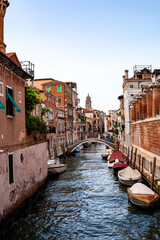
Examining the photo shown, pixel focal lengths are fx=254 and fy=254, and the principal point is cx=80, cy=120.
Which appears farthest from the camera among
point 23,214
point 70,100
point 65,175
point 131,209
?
point 70,100

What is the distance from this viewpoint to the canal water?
10120 mm

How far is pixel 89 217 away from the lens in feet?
40.2

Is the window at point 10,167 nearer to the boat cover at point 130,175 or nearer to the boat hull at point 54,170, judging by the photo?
the boat cover at point 130,175

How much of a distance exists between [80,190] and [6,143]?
8368 millimetres

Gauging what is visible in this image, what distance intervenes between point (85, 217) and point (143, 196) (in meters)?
3.02

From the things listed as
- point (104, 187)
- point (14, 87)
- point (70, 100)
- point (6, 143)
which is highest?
point (70, 100)

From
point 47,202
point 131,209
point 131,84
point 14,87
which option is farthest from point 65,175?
point 131,84

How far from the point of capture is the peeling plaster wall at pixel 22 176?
32.5 feet

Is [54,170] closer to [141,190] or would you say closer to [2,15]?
[141,190]

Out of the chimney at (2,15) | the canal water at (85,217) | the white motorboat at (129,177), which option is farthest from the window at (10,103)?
the white motorboat at (129,177)

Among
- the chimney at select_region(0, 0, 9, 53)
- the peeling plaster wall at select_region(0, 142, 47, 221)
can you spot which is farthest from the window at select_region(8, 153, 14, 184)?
the chimney at select_region(0, 0, 9, 53)

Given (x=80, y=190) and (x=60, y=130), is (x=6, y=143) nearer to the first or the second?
(x=80, y=190)

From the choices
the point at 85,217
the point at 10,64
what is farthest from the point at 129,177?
the point at 10,64

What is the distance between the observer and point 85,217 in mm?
12211
